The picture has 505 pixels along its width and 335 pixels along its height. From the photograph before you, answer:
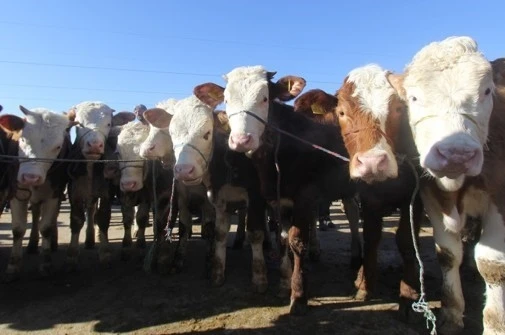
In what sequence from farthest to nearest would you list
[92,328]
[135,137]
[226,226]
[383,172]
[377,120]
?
1. [135,137]
2. [226,226]
3. [92,328]
4. [377,120]
5. [383,172]

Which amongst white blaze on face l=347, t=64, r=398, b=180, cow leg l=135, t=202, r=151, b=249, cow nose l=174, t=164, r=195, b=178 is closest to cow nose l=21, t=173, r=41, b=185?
cow nose l=174, t=164, r=195, b=178

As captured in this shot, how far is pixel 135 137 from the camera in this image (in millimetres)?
6922

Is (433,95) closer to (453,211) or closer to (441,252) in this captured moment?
(453,211)

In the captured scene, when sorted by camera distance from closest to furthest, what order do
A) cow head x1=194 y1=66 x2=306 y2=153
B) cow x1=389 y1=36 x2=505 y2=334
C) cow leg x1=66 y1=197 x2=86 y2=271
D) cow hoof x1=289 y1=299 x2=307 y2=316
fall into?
cow x1=389 y1=36 x2=505 y2=334, cow head x1=194 y1=66 x2=306 y2=153, cow hoof x1=289 y1=299 x2=307 y2=316, cow leg x1=66 y1=197 x2=86 y2=271

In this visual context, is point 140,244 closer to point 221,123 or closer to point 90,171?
point 90,171

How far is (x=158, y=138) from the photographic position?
245 inches

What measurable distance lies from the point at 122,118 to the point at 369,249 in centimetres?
518

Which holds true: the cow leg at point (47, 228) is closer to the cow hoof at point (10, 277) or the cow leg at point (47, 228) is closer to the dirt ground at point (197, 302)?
the dirt ground at point (197, 302)

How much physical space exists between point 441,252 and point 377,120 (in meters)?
1.48

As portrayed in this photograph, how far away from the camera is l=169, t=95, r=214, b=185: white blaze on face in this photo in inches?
197

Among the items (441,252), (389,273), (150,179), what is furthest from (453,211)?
(150,179)

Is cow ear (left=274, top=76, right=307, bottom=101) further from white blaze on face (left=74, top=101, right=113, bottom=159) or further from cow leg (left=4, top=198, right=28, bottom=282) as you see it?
cow leg (left=4, top=198, right=28, bottom=282)

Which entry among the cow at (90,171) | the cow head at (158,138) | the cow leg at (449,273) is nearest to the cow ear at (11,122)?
the cow at (90,171)

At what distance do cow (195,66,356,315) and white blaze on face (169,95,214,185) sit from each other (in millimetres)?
249
